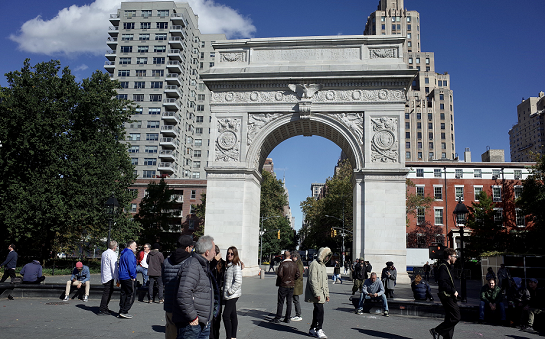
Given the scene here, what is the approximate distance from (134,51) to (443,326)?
73127 millimetres

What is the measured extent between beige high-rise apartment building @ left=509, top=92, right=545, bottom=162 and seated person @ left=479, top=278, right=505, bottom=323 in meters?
142

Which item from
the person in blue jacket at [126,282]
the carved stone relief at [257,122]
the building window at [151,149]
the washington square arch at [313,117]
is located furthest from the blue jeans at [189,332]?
the building window at [151,149]

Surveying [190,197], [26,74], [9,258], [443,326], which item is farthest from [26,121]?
[190,197]

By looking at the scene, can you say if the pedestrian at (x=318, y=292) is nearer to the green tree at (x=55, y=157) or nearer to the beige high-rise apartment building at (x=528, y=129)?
the green tree at (x=55, y=157)

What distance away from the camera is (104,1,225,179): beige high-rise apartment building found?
69.2 meters

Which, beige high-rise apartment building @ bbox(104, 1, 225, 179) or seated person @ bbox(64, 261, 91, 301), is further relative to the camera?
beige high-rise apartment building @ bbox(104, 1, 225, 179)

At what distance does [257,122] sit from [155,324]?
762 inches

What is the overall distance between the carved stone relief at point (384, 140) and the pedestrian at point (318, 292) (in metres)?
17.8

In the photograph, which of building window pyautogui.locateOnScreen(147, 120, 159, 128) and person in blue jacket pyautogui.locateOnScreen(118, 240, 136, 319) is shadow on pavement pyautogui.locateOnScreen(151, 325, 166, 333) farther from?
building window pyautogui.locateOnScreen(147, 120, 159, 128)

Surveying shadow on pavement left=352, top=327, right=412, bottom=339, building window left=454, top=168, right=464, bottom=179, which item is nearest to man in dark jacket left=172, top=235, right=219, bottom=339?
shadow on pavement left=352, top=327, right=412, bottom=339

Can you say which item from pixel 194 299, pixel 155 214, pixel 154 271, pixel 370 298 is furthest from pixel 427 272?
pixel 194 299

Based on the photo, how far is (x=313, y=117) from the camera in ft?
90.3

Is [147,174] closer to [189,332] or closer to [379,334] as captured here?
[379,334]

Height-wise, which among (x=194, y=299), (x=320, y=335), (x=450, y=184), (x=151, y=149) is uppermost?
(x=151, y=149)
